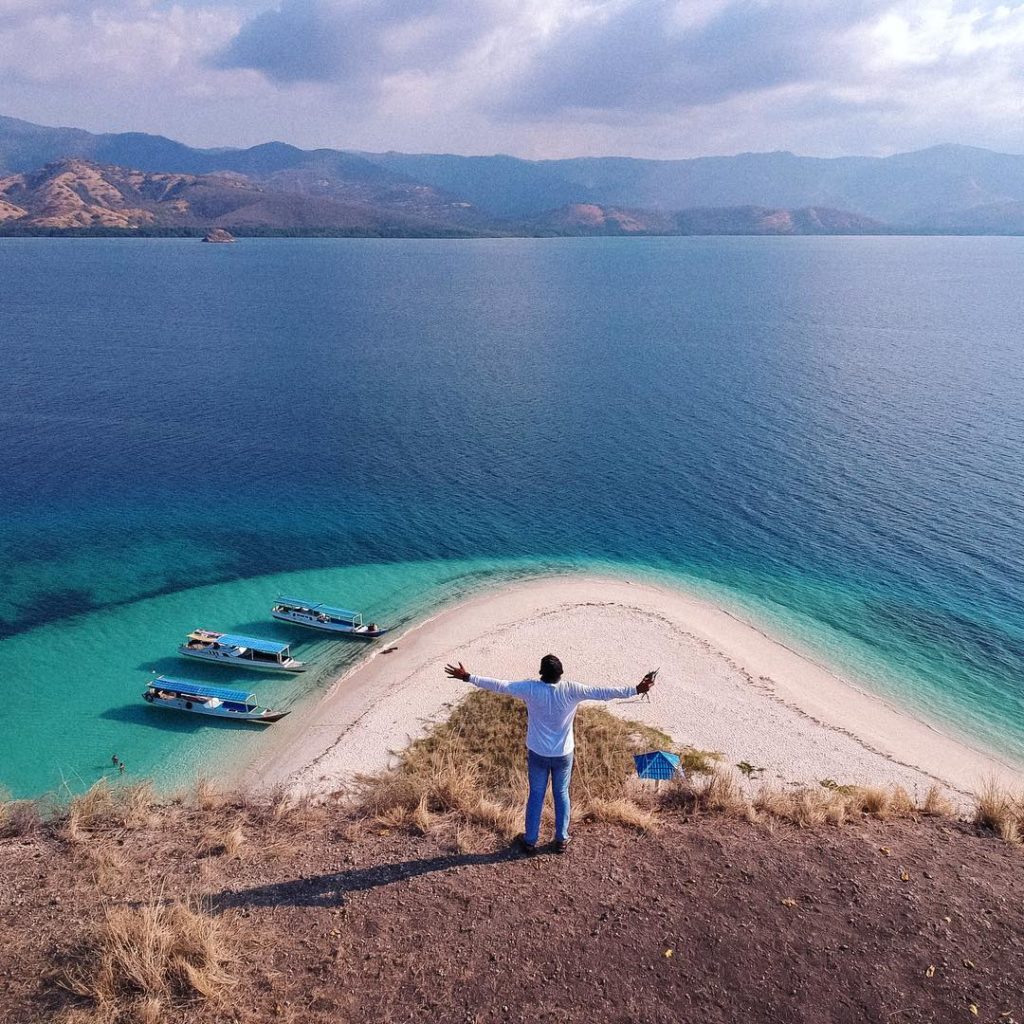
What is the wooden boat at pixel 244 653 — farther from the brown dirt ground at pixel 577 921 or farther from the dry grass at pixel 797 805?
the dry grass at pixel 797 805

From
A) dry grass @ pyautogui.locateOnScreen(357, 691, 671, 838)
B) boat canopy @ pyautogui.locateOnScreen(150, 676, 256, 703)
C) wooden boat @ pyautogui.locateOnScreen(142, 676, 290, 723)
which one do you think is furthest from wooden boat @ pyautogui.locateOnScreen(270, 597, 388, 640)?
dry grass @ pyautogui.locateOnScreen(357, 691, 671, 838)

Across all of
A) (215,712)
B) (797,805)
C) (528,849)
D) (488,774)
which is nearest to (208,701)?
(215,712)

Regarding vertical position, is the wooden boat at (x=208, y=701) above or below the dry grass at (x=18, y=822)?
below

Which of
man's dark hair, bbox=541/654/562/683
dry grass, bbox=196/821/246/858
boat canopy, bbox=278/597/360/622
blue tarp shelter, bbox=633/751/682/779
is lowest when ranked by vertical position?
boat canopy, bbox=278/597/360/622

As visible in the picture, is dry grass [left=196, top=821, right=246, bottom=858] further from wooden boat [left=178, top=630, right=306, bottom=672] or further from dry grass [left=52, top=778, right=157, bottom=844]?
wooden boat [left=178, top=630, right=306, bottom=672]

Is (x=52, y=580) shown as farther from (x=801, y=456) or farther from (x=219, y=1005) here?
(x=801, y=456)

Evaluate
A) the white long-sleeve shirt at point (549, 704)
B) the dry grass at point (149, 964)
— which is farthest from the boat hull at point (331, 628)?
the white long-sleeve shirt at point (549, 704)
